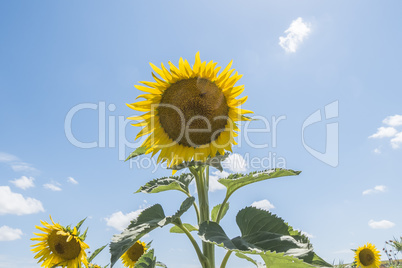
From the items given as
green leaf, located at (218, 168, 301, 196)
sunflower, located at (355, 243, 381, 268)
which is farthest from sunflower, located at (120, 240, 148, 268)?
sunflower, located at (355, 243, 381, 268)

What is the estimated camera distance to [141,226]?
2.57 meters

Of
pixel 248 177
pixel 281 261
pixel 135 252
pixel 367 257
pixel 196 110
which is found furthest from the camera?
pixel 367 257

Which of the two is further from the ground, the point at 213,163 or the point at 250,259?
the point at 213,163

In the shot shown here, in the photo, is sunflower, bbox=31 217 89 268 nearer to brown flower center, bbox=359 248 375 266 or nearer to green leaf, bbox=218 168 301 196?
green leaf, bbox=218 168 301 196

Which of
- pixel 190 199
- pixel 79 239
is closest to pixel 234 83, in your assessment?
pixel 190 199

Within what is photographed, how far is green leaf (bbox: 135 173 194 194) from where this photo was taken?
2884 millimetres

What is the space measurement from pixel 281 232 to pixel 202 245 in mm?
655

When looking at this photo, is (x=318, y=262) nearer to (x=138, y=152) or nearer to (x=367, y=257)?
(x=138, y=152)

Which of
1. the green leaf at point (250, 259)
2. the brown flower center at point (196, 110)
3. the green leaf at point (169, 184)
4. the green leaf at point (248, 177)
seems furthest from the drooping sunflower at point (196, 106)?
the green leaf at point (250, 259)

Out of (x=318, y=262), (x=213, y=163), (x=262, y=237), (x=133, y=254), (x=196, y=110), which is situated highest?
(x=196, y=110)

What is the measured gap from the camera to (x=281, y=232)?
2.69 m

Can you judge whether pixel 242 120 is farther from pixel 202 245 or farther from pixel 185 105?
pixel 202 245

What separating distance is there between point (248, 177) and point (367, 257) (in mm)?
8721

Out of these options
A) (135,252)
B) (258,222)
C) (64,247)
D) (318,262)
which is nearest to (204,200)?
(258,222)
